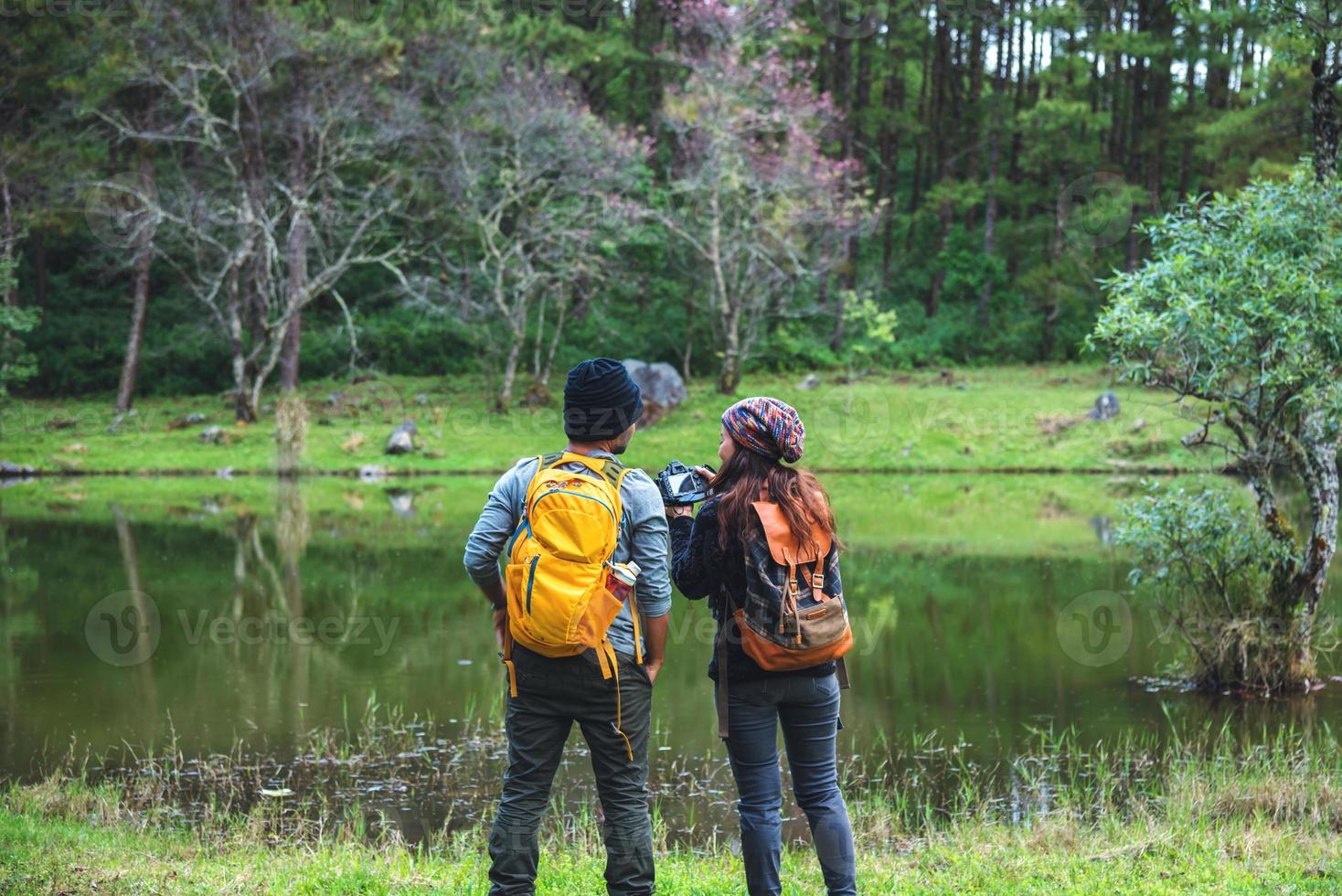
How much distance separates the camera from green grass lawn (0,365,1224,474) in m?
21.8

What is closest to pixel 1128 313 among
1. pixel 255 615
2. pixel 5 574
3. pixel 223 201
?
pixel 255 615

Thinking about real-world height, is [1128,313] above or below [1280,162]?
below

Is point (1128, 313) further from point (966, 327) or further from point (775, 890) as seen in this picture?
point (966, 327)

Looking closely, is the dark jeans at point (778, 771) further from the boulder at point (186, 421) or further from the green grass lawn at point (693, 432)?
the boulder at point (186, 421)

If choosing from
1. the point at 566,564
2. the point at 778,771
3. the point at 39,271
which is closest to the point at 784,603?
the point at 778,771

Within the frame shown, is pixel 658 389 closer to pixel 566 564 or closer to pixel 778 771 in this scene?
pixel 778 771

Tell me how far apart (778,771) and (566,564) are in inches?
35.6

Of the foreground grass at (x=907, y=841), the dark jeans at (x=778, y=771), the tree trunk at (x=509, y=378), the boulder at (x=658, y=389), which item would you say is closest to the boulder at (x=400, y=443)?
the tree trunk at (x=509, y=378)

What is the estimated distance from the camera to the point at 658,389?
24.4 m

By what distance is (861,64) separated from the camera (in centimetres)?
3456

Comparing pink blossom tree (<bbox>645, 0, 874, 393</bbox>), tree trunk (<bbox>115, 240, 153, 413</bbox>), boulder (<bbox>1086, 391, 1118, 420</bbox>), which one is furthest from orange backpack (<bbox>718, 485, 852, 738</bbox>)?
tree trunk (<bbox>115, 240, 153, 413</bbox>)

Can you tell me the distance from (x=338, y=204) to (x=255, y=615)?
1616 centimetres

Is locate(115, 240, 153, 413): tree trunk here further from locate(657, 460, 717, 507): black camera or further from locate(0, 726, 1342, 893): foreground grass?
locate(657, 460, 717, 507): black camera

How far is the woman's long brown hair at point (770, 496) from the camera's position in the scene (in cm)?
355
